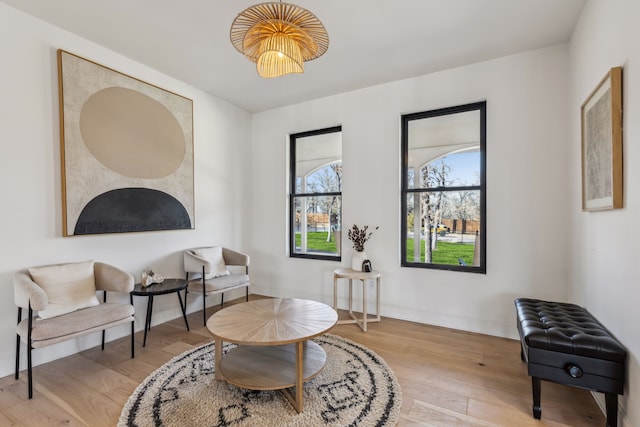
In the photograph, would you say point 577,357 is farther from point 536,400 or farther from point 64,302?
point 64,302

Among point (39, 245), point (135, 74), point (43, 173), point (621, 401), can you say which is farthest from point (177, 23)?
point (621, 401)

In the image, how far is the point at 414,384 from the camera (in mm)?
2150

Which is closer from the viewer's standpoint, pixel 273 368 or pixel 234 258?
pixel 273 368

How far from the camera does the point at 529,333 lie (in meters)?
1.82

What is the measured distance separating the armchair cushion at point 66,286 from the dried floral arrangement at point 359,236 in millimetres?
2582

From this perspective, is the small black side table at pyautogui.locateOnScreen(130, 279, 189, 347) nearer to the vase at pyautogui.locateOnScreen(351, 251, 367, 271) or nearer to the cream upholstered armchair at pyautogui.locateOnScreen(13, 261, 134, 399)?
the cream upholstered armchair at pyautogui.locateOnScreen(13, 261, 134, 399)

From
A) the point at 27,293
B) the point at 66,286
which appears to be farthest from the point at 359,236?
the point at 27,293

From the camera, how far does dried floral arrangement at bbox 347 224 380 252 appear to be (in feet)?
11.9

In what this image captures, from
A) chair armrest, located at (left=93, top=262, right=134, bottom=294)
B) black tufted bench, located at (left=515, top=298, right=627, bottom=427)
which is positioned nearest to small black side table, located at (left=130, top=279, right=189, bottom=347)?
chair armrest, located at (left=93, top=262, right=134, bottom=294)

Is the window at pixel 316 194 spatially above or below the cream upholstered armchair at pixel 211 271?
above

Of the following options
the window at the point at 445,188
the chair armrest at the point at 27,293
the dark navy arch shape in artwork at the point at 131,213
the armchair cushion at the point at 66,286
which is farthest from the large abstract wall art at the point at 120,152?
the window at the point at 445,188

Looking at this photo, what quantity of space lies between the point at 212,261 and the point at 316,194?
1607mm

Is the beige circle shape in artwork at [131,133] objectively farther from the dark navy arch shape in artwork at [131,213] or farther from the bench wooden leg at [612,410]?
the bench wooden leg at [612,410]

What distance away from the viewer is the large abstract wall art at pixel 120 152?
8.64ft
